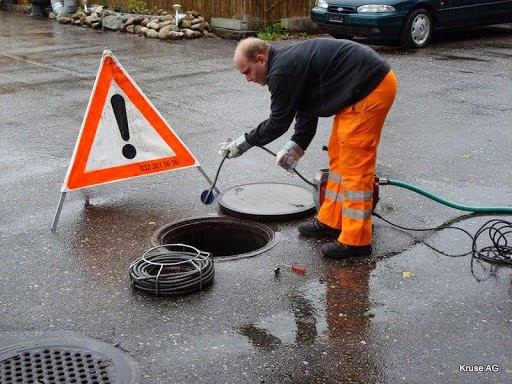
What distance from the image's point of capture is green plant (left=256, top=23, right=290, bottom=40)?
51.4 feet

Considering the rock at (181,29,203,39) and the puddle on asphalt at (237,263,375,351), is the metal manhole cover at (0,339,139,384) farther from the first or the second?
the rock at (181,29,203,39)

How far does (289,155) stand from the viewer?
5.33 m

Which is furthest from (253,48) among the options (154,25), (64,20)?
(64,20)

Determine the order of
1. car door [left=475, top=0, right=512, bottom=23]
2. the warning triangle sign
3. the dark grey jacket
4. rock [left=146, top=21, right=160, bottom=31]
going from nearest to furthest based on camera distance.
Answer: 1. the dark grey jacket
2. the warning triangle sign
3. car door [left=475, top=0, right=512, bottom=23]
4. rock [left=146, top=21, right=160, bottom=31]

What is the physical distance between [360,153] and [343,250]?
693 mm

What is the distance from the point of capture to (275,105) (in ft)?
16.4

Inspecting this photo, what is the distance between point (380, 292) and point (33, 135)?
207 inches

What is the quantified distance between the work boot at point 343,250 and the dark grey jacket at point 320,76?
0.88 m

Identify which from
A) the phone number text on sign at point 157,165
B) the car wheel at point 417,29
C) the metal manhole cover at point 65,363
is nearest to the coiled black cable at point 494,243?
the phone number text on sign at point 157,165

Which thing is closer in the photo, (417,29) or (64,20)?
(417,29)

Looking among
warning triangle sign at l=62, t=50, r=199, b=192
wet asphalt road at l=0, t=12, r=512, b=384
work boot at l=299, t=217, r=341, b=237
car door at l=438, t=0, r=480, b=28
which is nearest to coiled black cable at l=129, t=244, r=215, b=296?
wet asphalt road at l=0, t=12, r=512, b=384

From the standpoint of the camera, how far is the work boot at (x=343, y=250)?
16.9ft

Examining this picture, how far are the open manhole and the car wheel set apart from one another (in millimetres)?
9287

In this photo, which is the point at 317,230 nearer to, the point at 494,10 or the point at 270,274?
the point at 270,274
